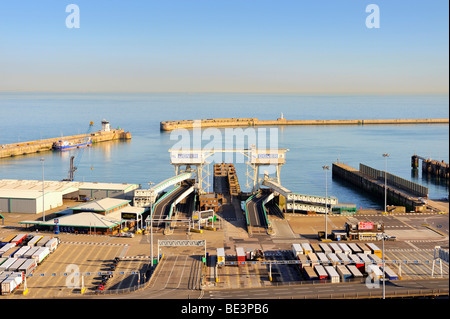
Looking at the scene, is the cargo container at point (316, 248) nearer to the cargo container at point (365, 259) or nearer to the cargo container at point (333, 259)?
the cargo container at point (333, 259)

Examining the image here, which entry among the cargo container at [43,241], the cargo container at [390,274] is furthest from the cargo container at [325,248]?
the cargo container at [43,241]

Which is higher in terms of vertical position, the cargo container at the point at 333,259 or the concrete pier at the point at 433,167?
the concrete pier at the point at 433,167

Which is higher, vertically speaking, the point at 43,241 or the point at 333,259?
the point at 43,241

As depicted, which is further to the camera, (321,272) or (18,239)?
(18,239)

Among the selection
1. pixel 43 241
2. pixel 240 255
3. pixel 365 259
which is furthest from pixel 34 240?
pixel 365 259

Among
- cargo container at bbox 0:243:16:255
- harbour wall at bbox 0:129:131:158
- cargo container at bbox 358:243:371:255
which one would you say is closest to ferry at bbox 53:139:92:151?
harbour wall at bbox 0:129:131:158

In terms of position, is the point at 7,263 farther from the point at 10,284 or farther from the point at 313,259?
the point at 313,259
